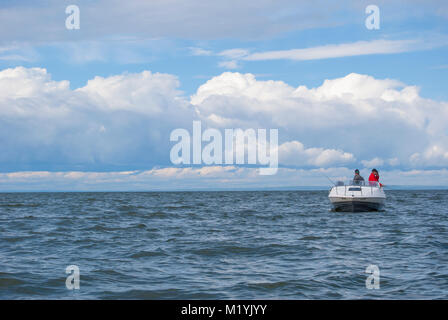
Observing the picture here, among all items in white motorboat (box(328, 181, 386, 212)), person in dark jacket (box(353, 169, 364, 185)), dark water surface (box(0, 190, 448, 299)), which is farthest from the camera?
person in dark jacket (box(353, 169, 364, 185))

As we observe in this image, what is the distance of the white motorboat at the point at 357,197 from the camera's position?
4278 centimetres

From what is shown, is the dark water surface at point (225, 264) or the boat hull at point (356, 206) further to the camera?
the boat hull at point (356, 206)

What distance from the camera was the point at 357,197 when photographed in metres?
42.6

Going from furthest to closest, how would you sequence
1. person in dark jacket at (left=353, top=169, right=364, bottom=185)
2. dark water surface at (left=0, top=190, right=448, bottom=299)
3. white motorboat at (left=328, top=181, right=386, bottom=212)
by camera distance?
person in dark jacket at (left=353, top=169, right=364, bottom=185)
white motorboat at (left=328, top=181, right=386, bottom=212)
dark water surface at (left=0, top=190, right=448, bottom=299)

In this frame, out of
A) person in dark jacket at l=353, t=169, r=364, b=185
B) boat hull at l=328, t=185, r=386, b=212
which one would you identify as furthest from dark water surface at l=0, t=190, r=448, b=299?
person in dark jacket at l=353, t=169, r=364, b=185

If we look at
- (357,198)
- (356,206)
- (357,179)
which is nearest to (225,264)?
(357,198)

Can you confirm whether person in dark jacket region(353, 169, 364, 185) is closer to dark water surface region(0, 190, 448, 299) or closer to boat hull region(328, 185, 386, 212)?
boat hull region(328, 185, 386, 212)

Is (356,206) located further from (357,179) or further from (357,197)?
(357,179)

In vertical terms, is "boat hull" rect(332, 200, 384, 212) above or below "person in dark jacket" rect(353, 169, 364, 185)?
below

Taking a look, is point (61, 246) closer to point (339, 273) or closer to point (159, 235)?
point (159, 235)

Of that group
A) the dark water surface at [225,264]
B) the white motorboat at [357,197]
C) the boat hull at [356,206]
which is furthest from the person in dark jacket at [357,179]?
the dark water surface at [225,264]

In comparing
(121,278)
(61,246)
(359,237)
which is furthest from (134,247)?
(359,237)

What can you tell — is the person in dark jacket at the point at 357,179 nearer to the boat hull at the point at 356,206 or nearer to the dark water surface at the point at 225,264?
the boat hull at the point at 356,206

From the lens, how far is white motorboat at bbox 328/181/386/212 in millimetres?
42781
